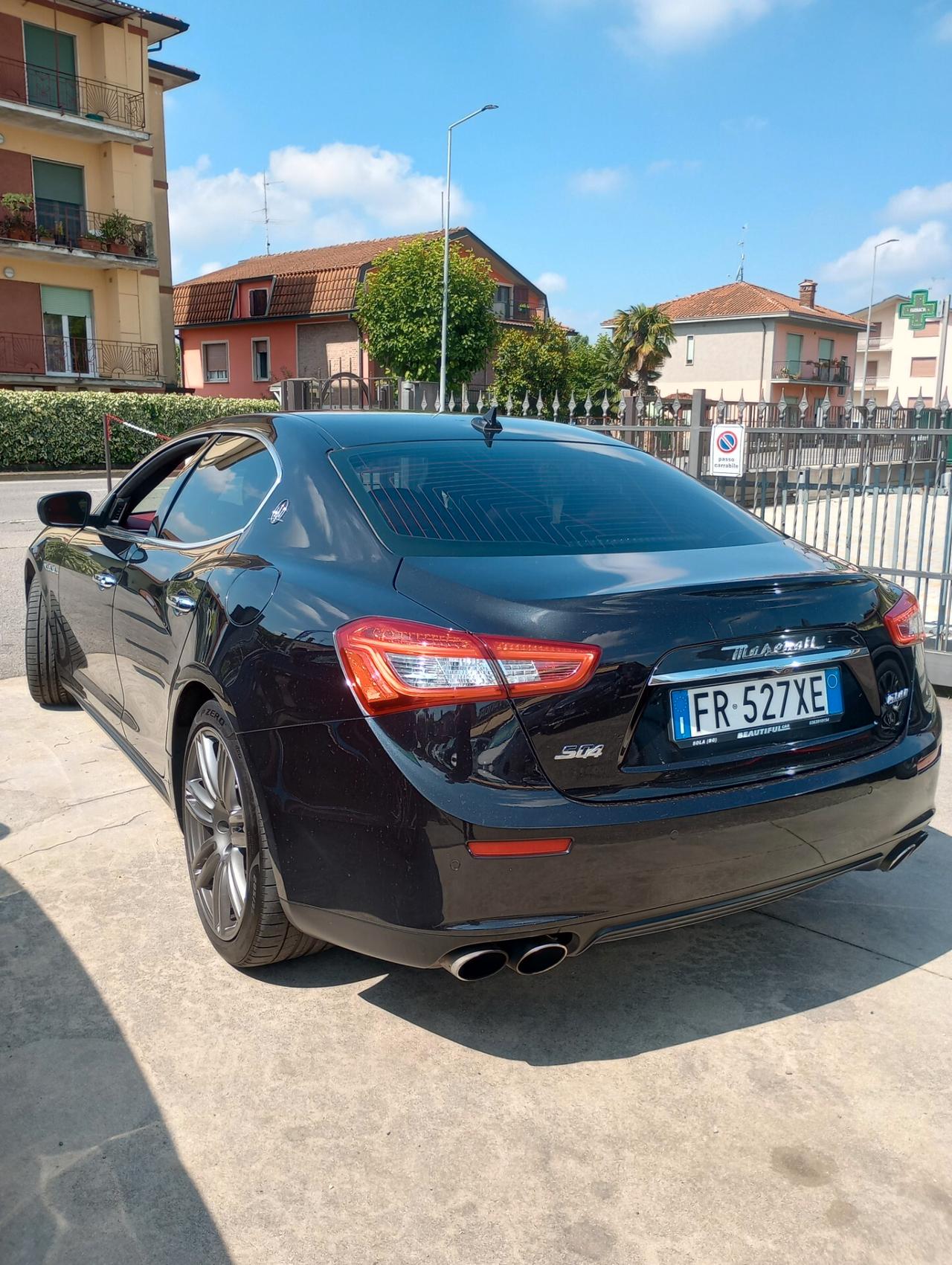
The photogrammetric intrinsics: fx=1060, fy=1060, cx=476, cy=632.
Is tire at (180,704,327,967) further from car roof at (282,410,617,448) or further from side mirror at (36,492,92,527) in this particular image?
side mirror at (36,492,92,527)

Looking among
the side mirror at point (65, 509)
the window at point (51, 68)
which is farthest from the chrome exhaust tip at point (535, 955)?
the window at point (51, 68)

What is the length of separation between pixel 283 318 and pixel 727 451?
41098 mm

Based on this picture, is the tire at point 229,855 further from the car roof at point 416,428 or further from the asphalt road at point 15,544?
the asphalt road at point 15,544

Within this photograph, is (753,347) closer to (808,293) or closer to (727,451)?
(808,293)

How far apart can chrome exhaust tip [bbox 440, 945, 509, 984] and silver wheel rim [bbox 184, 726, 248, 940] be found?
0.70 metres

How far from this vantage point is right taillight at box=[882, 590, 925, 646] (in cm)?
276

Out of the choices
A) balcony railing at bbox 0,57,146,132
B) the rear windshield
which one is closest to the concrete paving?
the rear windshield

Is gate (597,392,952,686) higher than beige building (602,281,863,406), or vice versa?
beige building (602,281,863,406)

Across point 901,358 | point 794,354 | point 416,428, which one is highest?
point 901,358

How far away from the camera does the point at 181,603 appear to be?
3182 mm

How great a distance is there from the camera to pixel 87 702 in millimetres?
4523

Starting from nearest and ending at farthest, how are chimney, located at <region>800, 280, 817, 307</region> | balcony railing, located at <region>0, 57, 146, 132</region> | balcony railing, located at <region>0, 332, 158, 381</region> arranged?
balcony railing, located at <region>0, 57, 146, 132</region>
balcony railing, located at <region>0, 332, 158, 381</region>
chimney, located at <region>800, 280, 817, 307</region>

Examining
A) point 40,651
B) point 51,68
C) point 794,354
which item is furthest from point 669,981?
point 794,354

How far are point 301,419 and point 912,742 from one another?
6.49 ft
